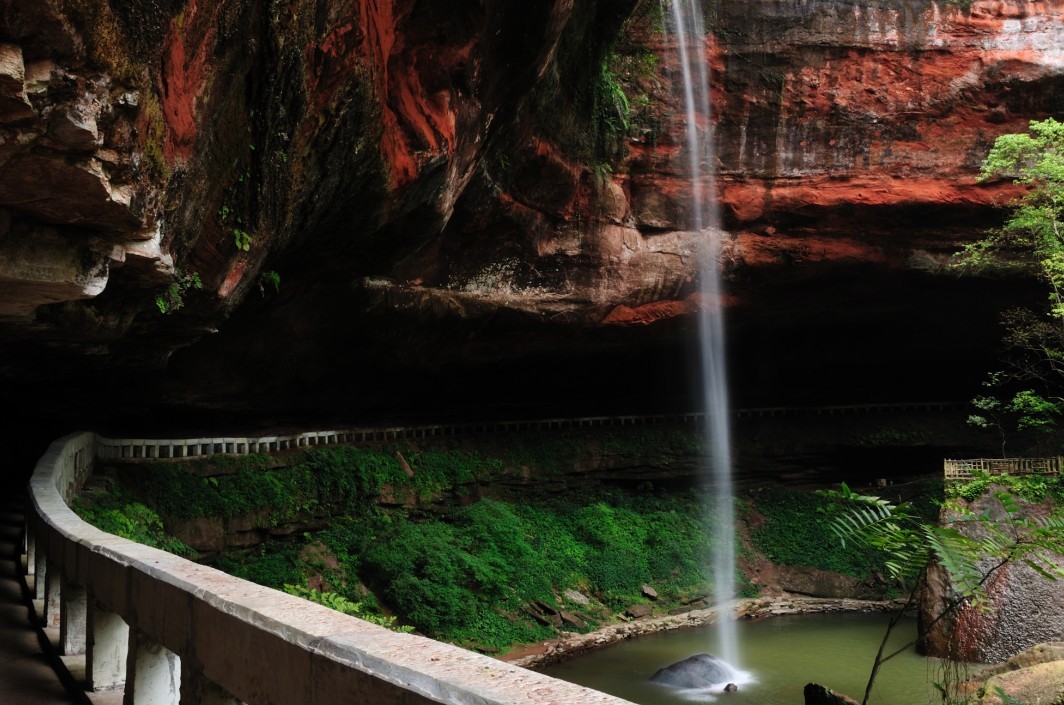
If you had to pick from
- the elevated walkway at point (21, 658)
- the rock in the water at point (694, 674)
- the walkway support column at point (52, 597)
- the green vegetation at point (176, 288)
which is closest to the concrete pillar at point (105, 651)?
the elevated walkway at point (21, 658)

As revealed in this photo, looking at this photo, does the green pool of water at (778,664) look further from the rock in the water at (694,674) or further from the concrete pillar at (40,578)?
the concrete pillar at (40,578)

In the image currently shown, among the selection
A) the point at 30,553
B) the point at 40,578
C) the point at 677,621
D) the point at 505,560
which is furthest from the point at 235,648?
the point at 677,621

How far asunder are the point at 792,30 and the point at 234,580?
24.4 metres

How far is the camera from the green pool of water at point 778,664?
16.4 m

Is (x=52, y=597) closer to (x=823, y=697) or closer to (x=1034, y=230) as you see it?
(x=823, y=697)

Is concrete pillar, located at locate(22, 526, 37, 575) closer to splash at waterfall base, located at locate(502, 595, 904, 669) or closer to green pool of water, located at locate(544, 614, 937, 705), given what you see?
splash at waterfall base, located at locate(502, 595, 904, 669)

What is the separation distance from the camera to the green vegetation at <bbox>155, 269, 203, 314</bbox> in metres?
9.50

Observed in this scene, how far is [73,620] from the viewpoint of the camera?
5.65 m

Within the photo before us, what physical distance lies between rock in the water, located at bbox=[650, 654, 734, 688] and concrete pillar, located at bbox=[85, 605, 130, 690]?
1403cm

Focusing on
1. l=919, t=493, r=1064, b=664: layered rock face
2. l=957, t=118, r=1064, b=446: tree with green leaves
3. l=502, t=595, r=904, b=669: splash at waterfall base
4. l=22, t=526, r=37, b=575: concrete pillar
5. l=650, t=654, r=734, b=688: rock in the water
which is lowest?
l=502, t=595, r=904, b=669: splash at waterfall base

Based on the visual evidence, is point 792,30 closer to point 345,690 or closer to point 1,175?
point 1,175

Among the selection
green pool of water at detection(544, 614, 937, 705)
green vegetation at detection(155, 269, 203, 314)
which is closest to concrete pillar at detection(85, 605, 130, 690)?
green vegetation at detection(155, 269, 203, 314)

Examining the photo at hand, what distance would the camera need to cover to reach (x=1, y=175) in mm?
5699

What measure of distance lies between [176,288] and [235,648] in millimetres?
7511
